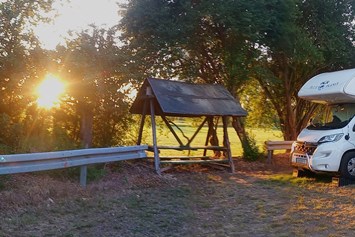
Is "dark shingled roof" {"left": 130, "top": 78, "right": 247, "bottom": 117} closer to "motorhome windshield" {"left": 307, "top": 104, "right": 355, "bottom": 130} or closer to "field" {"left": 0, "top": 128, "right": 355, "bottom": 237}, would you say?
"field" {"left": 0, "top": 128, "right": 355, "bottom": 237}

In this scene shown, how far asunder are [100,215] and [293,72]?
15121 millimetres

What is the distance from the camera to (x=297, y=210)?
26.7 ft

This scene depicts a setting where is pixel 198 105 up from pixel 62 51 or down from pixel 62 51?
down

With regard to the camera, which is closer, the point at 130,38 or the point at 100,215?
the point at 100,215

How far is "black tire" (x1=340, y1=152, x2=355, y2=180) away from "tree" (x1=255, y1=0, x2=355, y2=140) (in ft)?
20.1

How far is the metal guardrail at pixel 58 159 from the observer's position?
7.40 m

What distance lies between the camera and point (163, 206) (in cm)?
832

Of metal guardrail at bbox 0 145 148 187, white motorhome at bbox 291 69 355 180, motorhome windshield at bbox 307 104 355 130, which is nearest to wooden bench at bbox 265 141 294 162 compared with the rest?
motorhome windshield at bbox 307 104 355 130

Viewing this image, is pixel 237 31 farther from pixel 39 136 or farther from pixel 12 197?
pixel 12 197

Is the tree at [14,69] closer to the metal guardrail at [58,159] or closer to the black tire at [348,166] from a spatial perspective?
the metal guardrail at [58,159]

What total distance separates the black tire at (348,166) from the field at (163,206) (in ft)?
1.80

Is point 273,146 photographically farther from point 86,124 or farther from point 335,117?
point 86,124

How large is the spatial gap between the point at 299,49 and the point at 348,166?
6.55m

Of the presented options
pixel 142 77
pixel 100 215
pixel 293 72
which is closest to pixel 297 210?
pixel 100 215
